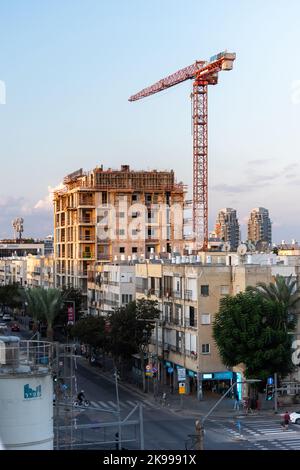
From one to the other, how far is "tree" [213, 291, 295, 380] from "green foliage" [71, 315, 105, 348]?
18.0 m

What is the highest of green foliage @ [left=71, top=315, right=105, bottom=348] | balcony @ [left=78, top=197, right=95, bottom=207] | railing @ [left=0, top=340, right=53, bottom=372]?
balcony @ [left=78, top=197, right=95, bottom=207]

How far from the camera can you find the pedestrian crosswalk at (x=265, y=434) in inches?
1655

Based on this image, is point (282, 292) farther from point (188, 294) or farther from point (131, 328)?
point (131, 328)

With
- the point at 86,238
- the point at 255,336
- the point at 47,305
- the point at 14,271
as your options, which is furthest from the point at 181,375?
the point at 14,271

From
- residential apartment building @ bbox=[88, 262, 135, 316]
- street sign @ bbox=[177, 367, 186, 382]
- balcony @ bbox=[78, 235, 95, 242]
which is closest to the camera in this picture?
street sign @ bbox=[177, 367, 186, 382]

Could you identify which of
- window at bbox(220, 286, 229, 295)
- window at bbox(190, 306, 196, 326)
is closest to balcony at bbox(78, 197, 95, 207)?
window at bbox(190, 306, 196, 326)

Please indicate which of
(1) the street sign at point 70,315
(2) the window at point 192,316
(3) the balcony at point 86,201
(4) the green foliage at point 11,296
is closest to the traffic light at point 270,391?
(2) the window at point 192,316

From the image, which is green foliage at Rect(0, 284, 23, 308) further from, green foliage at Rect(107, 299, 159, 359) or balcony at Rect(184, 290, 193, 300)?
balcony at Rect(184, 290, 193, 300)

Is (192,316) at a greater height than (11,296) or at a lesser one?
greater

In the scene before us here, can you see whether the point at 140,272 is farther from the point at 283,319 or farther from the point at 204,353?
the point at 283,319

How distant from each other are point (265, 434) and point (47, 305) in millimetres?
49328

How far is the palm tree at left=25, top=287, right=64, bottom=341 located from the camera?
296 ft

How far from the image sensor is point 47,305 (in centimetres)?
9100
